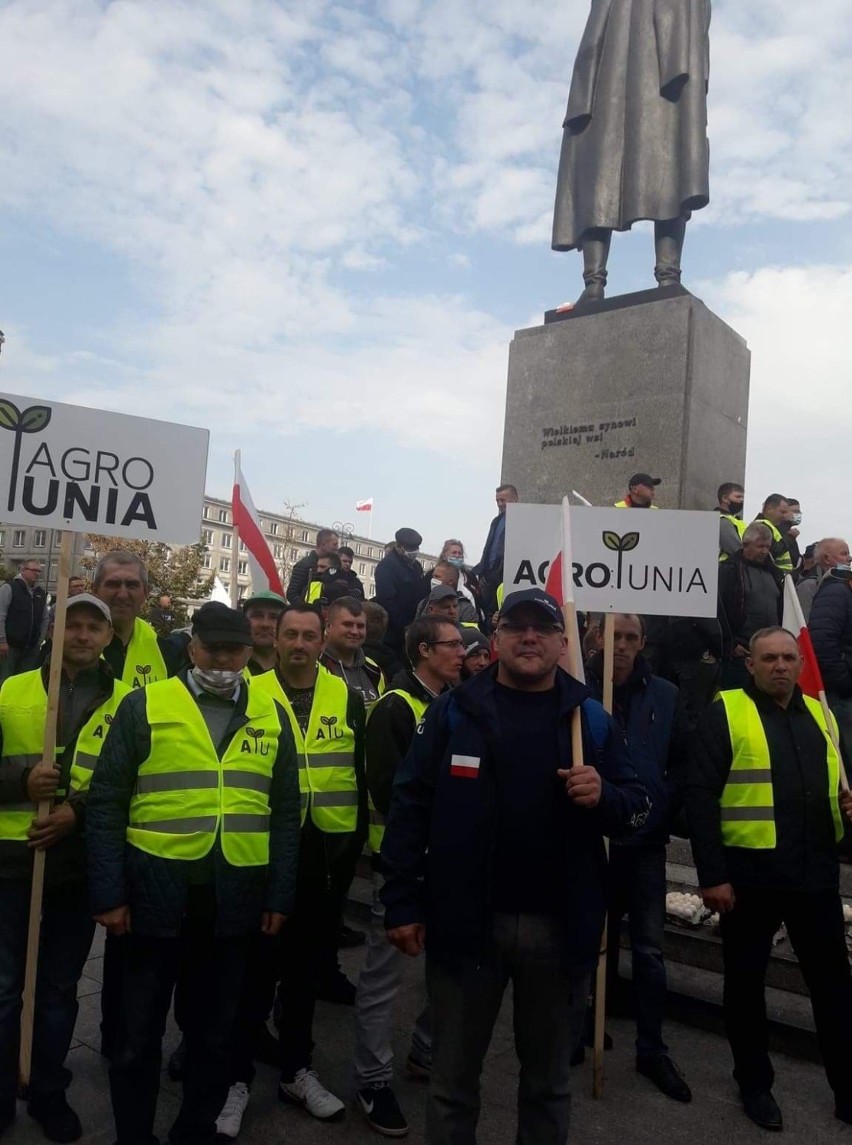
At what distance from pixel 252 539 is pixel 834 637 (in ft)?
13.1

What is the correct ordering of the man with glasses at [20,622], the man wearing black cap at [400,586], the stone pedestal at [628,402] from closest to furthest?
the man wearing black cap at [400,586] → the man with glasses at [20,622] → the stone pedestal at [628,402]

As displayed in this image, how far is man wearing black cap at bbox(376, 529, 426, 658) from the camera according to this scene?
997cm

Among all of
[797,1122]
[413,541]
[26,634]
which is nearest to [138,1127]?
[797,1122]

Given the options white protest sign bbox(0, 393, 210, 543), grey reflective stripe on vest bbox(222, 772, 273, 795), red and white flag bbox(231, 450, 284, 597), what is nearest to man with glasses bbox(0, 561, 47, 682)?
red and white flag bbox(231, 450, 284, 597)

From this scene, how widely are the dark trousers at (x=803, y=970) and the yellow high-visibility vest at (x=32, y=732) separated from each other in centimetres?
281

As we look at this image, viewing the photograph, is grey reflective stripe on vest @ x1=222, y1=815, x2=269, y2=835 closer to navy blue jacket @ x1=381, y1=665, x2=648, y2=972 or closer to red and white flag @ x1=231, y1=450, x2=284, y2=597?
navy blue jacket @ x1=381, y1=665, x2=648, y2=972

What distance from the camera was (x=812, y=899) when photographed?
4.19 m

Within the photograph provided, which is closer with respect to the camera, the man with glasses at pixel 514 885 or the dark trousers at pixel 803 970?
the man with glasses at pixel 514 885

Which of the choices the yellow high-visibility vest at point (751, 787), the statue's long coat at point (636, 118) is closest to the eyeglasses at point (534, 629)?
the yellow high-visibility vest at point (751, 787)

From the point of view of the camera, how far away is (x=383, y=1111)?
3.90 meters

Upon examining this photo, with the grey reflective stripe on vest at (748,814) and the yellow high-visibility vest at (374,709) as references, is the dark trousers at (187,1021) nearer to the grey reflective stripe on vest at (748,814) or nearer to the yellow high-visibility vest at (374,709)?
the yellow high-visibility vest at (374,709)

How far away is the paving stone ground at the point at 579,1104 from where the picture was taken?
3.86 metres

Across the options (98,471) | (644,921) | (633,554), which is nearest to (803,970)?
(644,921)

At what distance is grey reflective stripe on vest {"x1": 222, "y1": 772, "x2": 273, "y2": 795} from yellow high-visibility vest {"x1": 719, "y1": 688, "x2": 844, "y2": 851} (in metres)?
2.03
